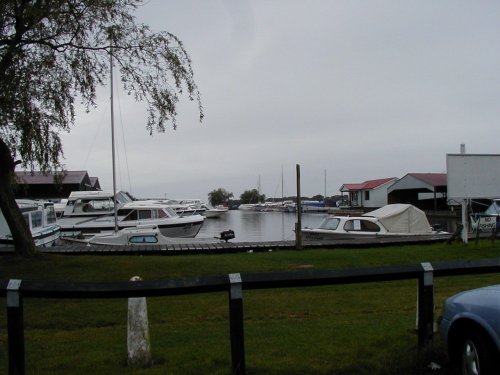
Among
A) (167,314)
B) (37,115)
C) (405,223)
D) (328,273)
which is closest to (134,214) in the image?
(405,223)

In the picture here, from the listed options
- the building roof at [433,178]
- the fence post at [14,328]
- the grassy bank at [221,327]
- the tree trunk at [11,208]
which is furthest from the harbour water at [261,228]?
the fence post at [14,328]

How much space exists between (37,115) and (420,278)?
34.3ft

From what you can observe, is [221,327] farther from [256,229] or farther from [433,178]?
[433,178]

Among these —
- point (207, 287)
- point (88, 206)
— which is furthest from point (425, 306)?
point (88, 206)

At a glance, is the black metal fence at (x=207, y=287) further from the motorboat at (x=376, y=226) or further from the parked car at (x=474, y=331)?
the motorboat at (x=376, y=226)

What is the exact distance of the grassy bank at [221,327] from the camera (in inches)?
206

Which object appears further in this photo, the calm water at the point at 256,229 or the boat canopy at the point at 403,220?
the calm water at the point at 256,229

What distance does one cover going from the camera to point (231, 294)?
185 inches

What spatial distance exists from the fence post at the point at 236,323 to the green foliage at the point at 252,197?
144 meters

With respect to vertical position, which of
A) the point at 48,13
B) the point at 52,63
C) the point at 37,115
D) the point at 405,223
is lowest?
the point at 405,223

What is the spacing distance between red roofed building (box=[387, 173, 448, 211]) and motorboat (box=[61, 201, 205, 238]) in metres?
41.1

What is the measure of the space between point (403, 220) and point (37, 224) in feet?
53.0

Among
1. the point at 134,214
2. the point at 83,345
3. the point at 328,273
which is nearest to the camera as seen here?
the point at 328,273

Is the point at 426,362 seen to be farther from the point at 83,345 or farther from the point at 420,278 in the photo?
the point at 83,345
